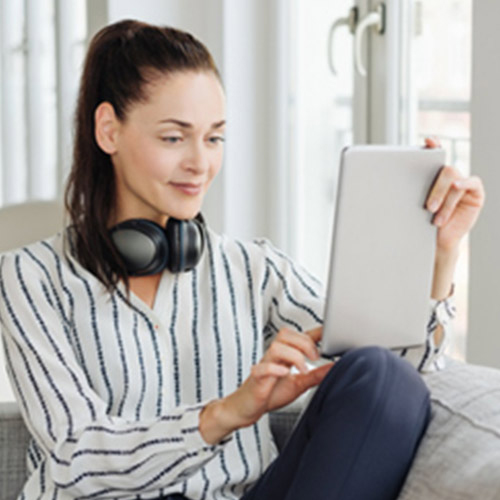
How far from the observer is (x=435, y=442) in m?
1.34

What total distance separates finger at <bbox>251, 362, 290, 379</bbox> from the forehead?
391 millimetres

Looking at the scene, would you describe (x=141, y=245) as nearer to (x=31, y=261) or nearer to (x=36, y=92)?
(x=31, y=261)

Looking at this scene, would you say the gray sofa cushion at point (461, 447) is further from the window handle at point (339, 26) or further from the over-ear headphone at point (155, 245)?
the window handle at point (339, 26)

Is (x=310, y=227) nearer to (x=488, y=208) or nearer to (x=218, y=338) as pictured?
(x=488, y=208)

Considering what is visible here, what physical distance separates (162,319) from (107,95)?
1.07 ft

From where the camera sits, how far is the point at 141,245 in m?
1.59

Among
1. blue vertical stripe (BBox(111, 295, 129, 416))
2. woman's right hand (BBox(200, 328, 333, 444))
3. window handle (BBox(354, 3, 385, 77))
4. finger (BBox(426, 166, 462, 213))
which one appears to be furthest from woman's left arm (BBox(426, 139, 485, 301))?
window handle (BBox(354, 3, 385, 77))

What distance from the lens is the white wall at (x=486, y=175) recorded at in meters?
2.05

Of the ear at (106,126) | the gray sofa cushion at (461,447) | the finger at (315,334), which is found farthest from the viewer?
the ear at (106,126)

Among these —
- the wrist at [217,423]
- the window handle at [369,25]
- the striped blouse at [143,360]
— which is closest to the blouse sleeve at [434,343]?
the striped blouse at [143,360]

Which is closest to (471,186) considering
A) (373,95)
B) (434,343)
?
(434,343)

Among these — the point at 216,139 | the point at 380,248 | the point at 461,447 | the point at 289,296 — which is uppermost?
the point at 216,139

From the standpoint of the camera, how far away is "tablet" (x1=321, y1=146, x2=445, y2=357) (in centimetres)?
134

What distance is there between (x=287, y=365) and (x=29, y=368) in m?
0.35
